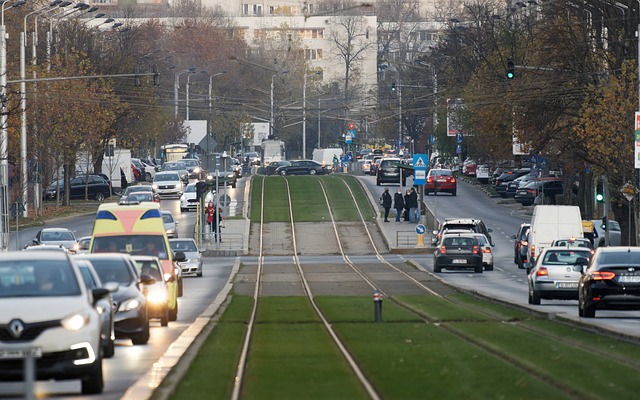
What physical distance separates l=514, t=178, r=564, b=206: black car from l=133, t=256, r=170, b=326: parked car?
191 feet

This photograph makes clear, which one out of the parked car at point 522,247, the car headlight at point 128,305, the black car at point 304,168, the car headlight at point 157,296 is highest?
the black car at point 304,168

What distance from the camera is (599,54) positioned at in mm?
60719

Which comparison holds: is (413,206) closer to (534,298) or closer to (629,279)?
(534,298)

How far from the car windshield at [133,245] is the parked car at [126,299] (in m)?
6.48

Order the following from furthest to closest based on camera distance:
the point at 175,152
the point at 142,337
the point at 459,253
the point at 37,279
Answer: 1. the point at 175,152
2. the point at 459,253
3. the point at 142,337
4. the point at 37,279

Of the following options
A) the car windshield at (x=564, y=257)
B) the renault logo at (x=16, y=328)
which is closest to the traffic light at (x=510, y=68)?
the car windshield at (x=564, y=257)

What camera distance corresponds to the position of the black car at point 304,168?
106 meters

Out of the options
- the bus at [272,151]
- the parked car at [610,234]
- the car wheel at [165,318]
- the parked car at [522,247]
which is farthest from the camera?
the bus at [272,151]

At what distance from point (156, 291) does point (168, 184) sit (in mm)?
65201

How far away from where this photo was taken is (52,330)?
1442 cm

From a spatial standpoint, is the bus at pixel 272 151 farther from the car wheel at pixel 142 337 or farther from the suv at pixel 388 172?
the car wheel at pixel 142 337

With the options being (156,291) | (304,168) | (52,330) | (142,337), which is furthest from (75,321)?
(304,168)

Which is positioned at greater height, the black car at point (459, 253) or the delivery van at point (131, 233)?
the delivery van at point (131, 233)

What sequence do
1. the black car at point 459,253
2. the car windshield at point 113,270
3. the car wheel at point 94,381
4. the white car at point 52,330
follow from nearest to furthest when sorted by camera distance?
the white car at point 52,330, the car wheel at point 94,381, the car windshield at point 113,270, the black car at point 459,253
